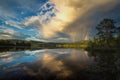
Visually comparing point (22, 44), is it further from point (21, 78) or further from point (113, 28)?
point (21, 78)

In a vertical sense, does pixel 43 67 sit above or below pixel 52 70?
above

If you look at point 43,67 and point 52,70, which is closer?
point 52,70

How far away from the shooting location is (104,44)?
68438 mm

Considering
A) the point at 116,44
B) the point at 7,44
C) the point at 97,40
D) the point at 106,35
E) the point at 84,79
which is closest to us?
the point at 84,79

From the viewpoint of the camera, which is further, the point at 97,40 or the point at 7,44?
A: the point at 7,44

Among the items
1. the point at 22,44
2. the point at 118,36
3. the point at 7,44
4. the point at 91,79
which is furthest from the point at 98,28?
the point at 22,44

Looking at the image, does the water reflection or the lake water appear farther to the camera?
the water reflection

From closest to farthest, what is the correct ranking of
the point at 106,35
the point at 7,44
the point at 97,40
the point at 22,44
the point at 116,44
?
the point at 116,44, the point at 106,35, the point at 97,40, the point at 7,44, the point at 22,44

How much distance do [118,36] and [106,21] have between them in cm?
971

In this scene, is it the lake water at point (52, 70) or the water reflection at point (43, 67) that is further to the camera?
the water reflection at point (43, 67)

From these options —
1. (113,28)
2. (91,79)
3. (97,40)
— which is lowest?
(91,79)

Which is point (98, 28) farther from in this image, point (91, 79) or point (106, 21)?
point (91, 79)

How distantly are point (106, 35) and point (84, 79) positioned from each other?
59508 mm

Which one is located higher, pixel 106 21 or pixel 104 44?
pixel 106 21
